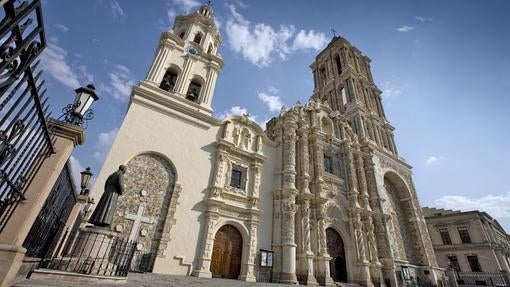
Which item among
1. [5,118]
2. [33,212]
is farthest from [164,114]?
[5,118]

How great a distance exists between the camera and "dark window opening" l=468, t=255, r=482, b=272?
2502 cm

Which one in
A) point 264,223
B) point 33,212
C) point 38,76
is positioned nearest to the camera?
point 38,76

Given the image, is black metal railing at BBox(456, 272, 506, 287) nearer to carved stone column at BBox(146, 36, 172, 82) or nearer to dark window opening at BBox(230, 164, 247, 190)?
dark window opening at BBox(230, 164, 247, 190)

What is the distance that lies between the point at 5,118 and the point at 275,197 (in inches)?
507

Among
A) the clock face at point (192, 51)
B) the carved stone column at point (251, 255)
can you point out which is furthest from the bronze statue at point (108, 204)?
the clock face at point (192, 51)

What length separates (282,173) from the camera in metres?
14.6

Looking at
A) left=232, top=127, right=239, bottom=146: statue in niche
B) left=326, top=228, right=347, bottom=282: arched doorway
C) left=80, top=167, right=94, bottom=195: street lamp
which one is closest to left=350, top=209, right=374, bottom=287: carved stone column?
left=326, top=228, right=347, bottom=282: arched doorway

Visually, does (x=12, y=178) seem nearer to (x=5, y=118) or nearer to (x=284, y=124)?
(x=5, y=118)

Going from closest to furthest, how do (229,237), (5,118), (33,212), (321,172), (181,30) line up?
(5,118) → (33,212) → (229,237) → (321,172) → (181,30)

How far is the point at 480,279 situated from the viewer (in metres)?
24.3

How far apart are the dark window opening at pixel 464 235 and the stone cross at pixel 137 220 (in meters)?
34.3

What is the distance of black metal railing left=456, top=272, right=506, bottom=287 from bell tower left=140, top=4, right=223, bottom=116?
3206cm

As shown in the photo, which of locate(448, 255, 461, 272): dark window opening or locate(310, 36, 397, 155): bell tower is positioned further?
locate(448, 255, 461, 272): dark window opening

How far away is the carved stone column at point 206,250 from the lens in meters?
10.1
